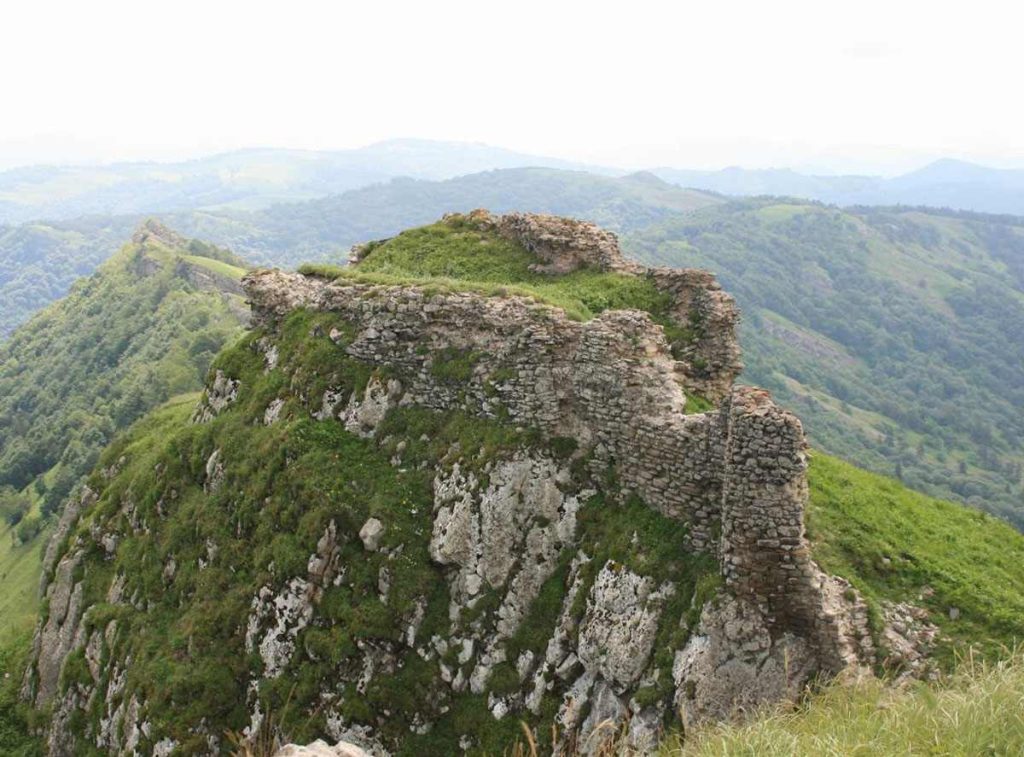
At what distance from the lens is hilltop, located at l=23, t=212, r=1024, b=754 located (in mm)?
17203

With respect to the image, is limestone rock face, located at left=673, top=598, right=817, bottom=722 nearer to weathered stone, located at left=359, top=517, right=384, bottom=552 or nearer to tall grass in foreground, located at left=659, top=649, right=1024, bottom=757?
tall grass in foreground, located at left=659, top=649, right=1024, bottom=757

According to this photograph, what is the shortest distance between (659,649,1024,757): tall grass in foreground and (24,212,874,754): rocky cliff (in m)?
7.33

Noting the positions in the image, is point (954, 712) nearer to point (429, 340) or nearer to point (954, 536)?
point (954, 536)

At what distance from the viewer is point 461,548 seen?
→ 21859 millimetres

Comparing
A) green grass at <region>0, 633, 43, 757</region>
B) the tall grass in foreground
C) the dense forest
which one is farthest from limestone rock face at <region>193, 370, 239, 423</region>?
the dense forest

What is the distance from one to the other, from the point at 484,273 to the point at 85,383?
153m

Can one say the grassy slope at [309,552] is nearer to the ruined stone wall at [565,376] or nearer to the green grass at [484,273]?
the ruined stone wall at [565,376]

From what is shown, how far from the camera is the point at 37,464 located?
132m

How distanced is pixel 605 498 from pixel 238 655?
1187 centimetres

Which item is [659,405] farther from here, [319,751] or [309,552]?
[319,751]

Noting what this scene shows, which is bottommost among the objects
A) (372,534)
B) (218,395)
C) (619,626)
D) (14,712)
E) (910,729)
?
(14,712)

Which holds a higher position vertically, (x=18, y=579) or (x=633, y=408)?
(x=633, y=408)

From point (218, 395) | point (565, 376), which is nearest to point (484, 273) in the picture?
point (565, 376)

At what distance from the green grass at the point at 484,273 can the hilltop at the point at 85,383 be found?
51.2 meters
